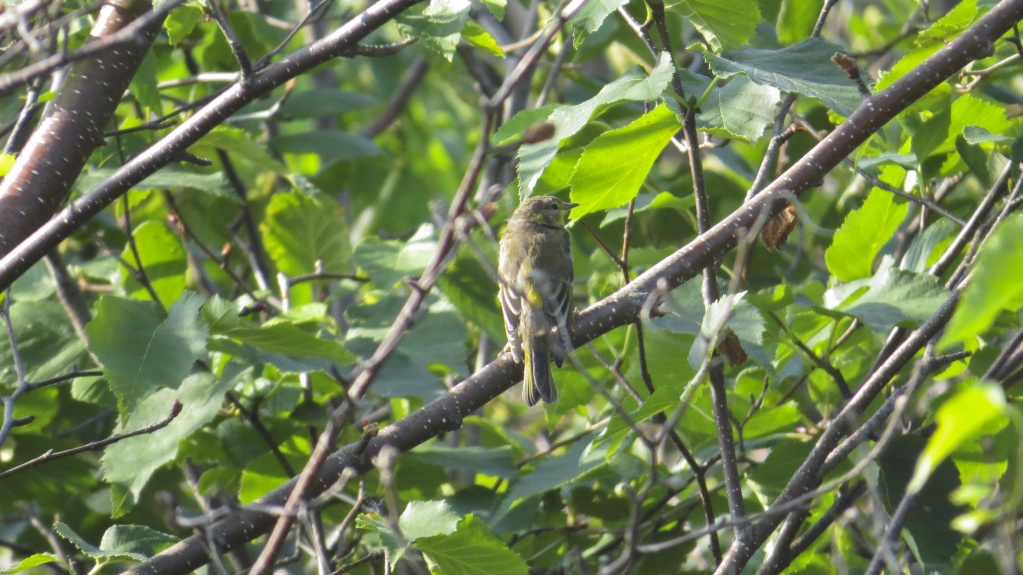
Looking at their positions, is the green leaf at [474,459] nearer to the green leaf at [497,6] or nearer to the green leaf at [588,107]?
the green leaf at [588,107]

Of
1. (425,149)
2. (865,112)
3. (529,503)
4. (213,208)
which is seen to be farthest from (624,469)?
(425,149)

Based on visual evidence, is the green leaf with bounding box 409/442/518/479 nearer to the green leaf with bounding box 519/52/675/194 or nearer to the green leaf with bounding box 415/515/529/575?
the green leaf with bounding box 415/515/529/575

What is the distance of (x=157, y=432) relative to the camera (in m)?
2.97

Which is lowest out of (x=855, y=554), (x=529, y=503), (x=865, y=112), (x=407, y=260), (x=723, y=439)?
(x=855, y=554)

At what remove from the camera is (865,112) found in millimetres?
2561

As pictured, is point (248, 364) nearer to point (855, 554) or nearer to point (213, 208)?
point (213, 208)

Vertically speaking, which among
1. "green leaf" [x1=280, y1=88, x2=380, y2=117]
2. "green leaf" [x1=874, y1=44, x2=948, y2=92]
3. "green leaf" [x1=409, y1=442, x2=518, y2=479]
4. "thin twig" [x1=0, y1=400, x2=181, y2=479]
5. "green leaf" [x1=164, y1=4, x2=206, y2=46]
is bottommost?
"green leaf" [x1=409, y1=442, x2=518, y2=479]

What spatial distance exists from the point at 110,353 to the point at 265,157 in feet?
3.61

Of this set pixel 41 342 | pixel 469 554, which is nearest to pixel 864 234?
pixel 469 554

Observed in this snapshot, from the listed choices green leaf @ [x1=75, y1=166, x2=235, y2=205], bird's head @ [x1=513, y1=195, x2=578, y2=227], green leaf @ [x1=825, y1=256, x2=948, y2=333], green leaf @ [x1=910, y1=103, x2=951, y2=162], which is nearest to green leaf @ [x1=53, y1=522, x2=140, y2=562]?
green leaf @ [x1=75, y1=166, x2=235, y2=205]

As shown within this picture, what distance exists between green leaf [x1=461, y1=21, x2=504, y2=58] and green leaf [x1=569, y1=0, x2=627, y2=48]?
53 centimetres

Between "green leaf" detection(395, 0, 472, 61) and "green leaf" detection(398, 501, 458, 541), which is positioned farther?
"green leaf" detection(395, 0, 472, 61)

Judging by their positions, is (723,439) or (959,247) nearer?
(723,439)

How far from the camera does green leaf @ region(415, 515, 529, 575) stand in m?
2.38
